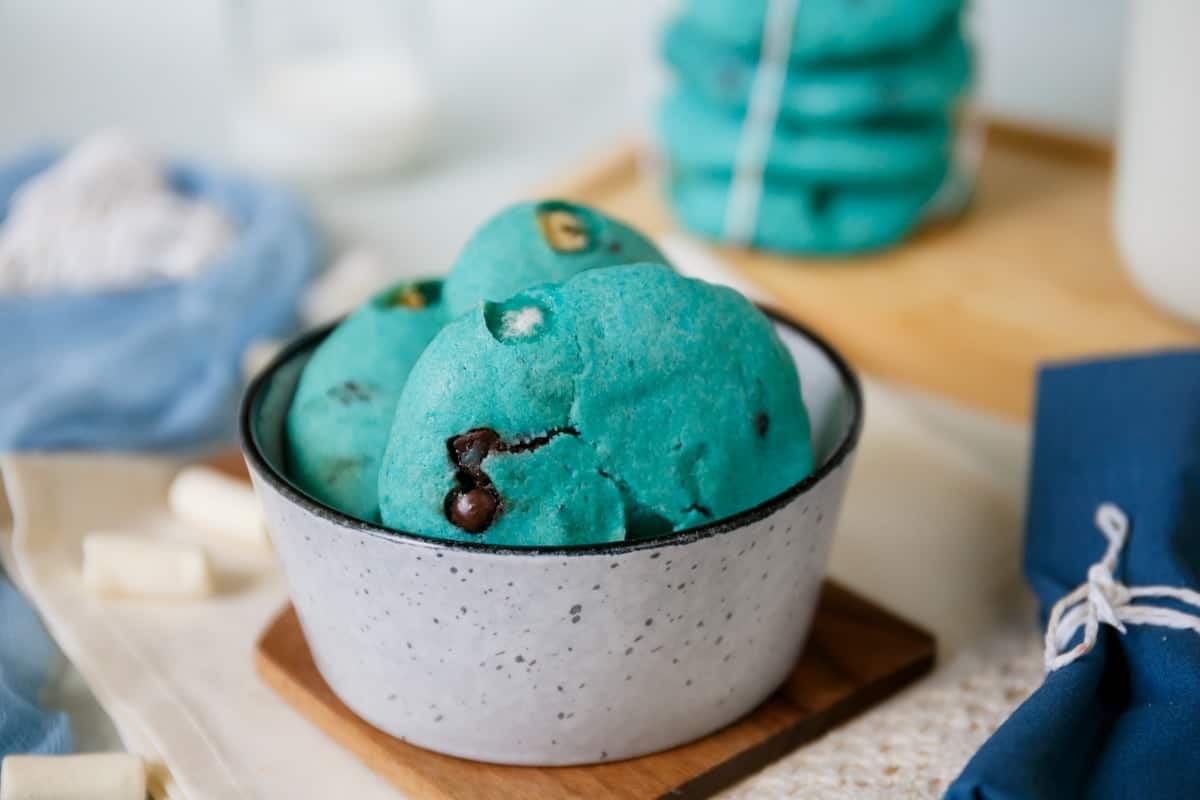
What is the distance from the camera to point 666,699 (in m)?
0.46

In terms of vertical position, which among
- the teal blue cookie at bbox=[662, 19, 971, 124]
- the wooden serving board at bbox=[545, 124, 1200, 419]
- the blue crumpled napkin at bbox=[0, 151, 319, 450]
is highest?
the teal blue cookie at bbox=[662, 19, 971, 124]

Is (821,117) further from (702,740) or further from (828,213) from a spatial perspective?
(702,740)

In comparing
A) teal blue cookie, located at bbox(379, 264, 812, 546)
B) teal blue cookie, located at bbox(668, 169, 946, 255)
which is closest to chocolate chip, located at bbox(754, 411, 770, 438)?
teal blue cookie, located at bbox(379, 264, 812, 546)

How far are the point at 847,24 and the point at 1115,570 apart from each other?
1.43ft

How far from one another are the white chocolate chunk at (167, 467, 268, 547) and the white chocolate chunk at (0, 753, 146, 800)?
0.16 m

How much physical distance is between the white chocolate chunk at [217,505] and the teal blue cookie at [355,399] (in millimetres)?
109

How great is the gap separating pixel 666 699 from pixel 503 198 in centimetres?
73

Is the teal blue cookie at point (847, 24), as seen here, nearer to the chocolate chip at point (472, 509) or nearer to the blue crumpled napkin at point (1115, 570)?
the blue crumpled napkin at point (1115, 570)

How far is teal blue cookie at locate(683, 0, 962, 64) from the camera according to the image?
2.72ft

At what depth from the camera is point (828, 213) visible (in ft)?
3.04

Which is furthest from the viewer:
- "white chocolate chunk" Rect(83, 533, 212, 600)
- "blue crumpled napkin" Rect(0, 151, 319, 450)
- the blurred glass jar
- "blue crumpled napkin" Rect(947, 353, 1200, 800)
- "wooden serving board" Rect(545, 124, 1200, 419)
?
the blurred glass jar

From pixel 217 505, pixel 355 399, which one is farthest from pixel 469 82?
pixel 355 399

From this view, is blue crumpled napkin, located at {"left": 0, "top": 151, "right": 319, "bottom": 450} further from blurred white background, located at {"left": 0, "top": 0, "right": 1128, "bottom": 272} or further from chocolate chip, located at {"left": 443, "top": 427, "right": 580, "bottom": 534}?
chocolate chip, located at {"left": 443, "top": 427, "right": 580, "bottom": 534}

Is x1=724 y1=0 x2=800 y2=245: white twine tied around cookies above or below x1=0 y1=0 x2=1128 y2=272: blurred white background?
above
